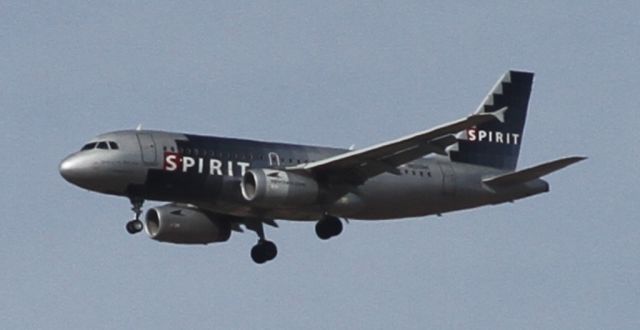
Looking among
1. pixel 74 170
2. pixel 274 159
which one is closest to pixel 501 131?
pixel 274 159

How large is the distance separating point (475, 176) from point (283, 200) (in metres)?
10.1

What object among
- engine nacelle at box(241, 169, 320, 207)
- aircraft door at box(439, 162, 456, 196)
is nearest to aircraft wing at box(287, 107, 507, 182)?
engine nacelle at box(241, 169, 320, 207)

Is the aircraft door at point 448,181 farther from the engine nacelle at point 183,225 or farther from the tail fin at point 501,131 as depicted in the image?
the engine nacelle at point 183,225

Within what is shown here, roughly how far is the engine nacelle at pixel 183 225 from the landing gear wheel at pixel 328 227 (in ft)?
16.9

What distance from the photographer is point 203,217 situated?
80.8 meters

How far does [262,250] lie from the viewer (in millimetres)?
81375

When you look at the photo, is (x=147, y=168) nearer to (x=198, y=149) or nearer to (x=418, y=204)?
(x=198, y=149)

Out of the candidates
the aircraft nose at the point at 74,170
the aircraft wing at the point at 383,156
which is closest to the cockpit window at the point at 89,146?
the aircraft nose at the point at 74,170

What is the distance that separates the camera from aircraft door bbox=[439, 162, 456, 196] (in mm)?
80375

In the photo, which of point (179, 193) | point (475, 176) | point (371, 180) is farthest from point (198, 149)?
point (475, 176)

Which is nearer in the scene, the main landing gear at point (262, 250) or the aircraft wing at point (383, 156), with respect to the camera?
the aircraft wing at point (383, 156)

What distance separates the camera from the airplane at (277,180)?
75000mm

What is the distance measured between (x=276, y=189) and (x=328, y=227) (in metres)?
3.41

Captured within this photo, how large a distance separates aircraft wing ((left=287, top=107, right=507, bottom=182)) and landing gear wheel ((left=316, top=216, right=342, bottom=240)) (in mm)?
1788
